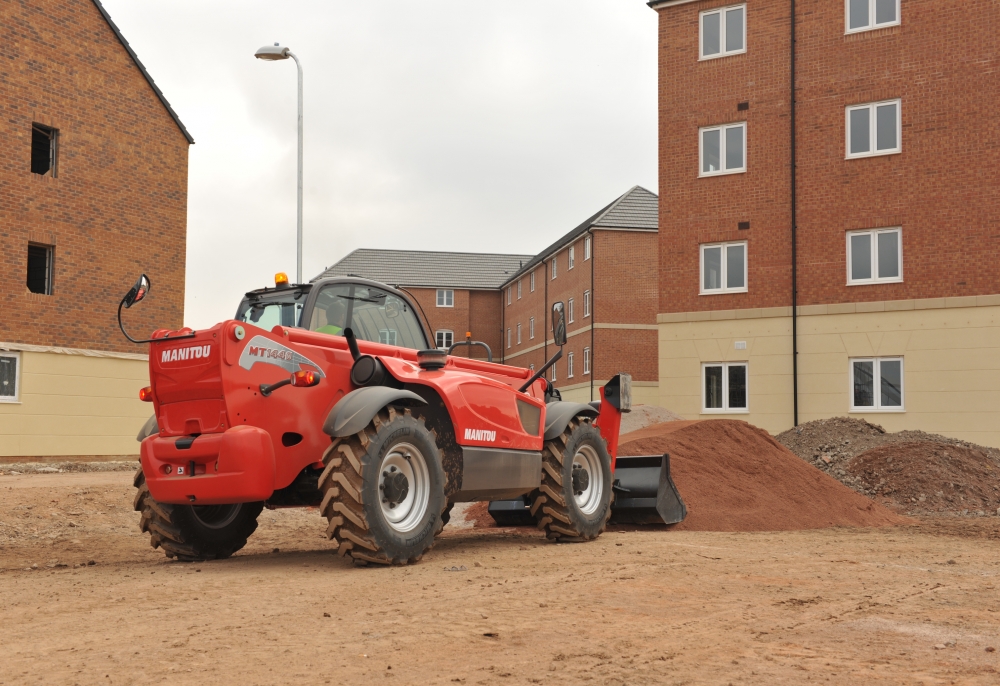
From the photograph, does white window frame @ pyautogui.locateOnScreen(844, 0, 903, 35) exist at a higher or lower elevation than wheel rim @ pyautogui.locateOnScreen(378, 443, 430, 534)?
higher

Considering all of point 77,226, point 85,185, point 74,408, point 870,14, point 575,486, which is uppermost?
point 870,14

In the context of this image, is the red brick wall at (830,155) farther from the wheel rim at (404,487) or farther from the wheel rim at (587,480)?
the wheel rim at (404,487)

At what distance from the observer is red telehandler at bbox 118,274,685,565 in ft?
26.1

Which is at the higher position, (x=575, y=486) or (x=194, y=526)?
(x=575, y=486)

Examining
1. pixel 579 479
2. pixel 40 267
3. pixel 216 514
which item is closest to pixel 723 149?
pixel 40 267

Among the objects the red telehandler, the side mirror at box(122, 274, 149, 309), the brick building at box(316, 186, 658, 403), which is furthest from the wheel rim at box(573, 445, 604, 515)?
the brick building at box(316, 186, 658, 403)

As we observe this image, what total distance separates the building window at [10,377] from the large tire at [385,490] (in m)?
18.3

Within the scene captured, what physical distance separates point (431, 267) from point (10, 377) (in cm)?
5270

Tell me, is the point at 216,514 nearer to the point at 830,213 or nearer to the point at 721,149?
the point at 830,213

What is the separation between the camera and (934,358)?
26.1m

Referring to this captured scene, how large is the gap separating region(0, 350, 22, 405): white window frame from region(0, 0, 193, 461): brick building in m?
0.03

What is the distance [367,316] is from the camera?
9.52 meters

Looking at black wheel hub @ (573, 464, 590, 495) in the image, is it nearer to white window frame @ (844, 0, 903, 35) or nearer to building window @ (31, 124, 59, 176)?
building window @ (31, 124, 59, 176)

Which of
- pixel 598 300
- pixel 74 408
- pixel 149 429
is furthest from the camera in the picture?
pixel 598 300
